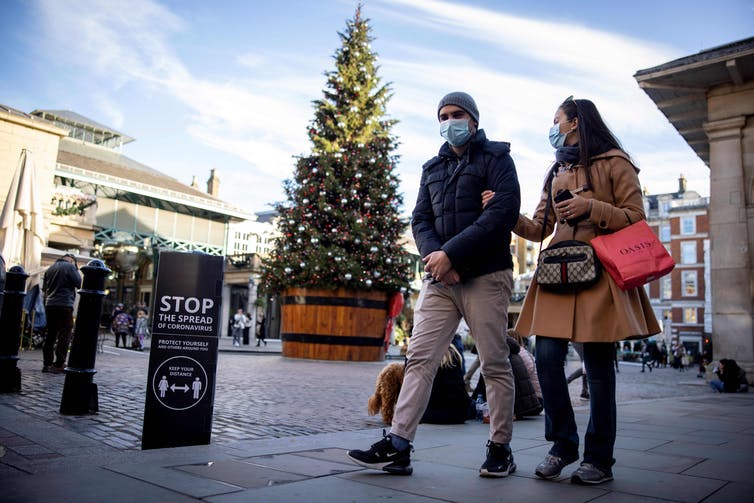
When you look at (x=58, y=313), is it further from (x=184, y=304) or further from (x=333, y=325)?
(x=333, y=325)

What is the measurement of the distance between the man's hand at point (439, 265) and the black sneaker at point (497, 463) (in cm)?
97

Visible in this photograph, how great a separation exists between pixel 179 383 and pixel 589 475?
261 cm

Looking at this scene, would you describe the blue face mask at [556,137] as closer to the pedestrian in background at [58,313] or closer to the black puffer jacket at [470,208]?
the black puffer jacket at [470,208]

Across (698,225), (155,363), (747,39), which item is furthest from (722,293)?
(698,225)

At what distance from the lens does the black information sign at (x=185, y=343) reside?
155 inches

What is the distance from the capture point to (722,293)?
46.5 feet

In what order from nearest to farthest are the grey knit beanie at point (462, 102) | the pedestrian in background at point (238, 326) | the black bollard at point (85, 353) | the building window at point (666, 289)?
the grey knit beanie at point (462, 102), the black bollard at point (85, 353), the pedestrian in background at point (238, 326), the building window at point (666, 289)

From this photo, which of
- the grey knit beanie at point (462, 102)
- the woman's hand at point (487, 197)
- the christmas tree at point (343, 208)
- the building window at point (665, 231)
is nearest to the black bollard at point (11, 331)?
the grey knit beanie at point (462, 102)

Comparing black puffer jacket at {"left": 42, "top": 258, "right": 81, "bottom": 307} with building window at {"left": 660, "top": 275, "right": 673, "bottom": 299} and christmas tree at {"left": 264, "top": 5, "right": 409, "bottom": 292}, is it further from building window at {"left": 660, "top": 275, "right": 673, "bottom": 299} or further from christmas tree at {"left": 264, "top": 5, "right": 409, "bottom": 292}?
building window at {"left": 660, "top": 275, "right": 673, "bottom": 299}

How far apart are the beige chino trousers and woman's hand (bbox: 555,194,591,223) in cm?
47

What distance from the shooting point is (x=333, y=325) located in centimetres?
1585

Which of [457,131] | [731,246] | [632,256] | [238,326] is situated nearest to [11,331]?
[457,131]

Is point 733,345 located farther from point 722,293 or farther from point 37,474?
point 37,474

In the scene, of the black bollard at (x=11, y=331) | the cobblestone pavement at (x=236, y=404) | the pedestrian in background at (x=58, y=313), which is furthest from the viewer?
the pedestrian in background at (x=58, y=313)
